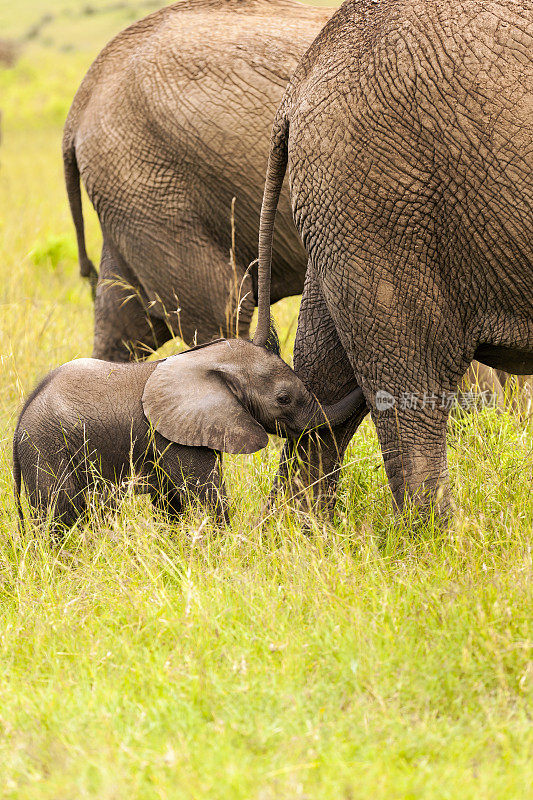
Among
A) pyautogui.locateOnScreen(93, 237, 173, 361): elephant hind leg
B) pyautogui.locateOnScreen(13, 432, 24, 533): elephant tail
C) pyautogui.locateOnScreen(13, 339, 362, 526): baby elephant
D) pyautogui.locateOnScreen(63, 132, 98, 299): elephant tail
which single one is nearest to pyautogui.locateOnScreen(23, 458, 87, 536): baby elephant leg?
pyautogui.locateOnScreen(13, 339, 362, 526): baby elephant

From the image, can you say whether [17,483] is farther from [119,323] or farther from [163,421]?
[119,323]

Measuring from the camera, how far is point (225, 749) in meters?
1.99

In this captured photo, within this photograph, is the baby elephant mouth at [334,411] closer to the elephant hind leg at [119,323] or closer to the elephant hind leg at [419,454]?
the elephant hind leg at [419,454]

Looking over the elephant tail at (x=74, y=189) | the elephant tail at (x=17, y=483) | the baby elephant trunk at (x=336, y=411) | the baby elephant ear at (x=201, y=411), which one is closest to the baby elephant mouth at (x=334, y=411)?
the baby elephant trunk at (x=336, y=411)

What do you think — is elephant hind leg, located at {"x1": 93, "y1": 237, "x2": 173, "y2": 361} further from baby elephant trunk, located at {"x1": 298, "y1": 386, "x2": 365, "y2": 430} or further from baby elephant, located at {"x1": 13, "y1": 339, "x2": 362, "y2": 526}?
baby elephant trunk, located at {"x1": 298, "y1": 386, "x2": 365, "y2": 430}

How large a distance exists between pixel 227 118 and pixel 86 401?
138 cm

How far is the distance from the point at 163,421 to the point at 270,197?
82 centimetres

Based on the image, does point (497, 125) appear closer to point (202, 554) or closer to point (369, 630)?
point (369, 630)

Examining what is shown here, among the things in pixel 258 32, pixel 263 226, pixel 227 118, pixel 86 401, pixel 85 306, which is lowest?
pixel 85 306

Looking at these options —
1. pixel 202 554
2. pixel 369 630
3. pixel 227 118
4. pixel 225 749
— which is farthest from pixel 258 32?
pixel 225 749

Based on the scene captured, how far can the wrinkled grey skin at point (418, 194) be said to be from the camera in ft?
8.13

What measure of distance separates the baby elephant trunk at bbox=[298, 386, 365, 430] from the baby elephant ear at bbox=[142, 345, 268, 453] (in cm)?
18

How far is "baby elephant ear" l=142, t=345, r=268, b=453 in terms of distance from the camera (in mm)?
3262

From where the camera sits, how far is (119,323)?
4723 mm
